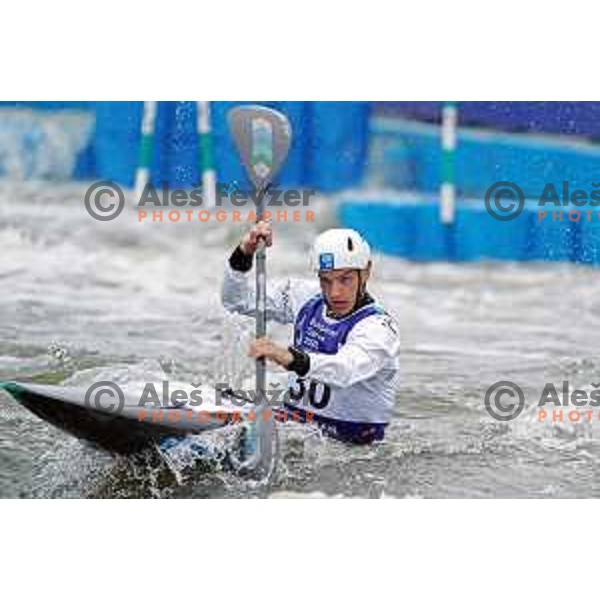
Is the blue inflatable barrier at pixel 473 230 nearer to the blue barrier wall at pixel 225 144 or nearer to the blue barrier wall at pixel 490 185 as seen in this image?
the blue barrier wall at pixel 490 185

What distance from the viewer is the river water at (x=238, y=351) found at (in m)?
3.96

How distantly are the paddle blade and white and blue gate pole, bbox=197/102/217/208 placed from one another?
0.41 feet

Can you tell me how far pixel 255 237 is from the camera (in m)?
3.87

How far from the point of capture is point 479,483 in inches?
156

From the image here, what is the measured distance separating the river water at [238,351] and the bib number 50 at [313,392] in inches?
3.2

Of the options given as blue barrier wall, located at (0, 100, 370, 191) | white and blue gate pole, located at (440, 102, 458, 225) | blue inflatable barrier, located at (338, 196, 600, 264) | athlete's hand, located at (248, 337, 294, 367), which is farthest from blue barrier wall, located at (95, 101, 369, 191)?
athlete's hand, located at (248, 337, 294, 367)

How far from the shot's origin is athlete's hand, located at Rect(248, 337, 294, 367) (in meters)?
3.76

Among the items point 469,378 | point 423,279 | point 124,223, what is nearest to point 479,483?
point 469,378

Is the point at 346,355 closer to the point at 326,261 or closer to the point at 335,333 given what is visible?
the point at 335,333

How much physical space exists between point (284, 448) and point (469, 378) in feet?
1.75

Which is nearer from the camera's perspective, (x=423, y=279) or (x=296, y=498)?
(x=296, y=498)

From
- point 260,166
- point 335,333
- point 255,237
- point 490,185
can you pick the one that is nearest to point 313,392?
point 335,333
